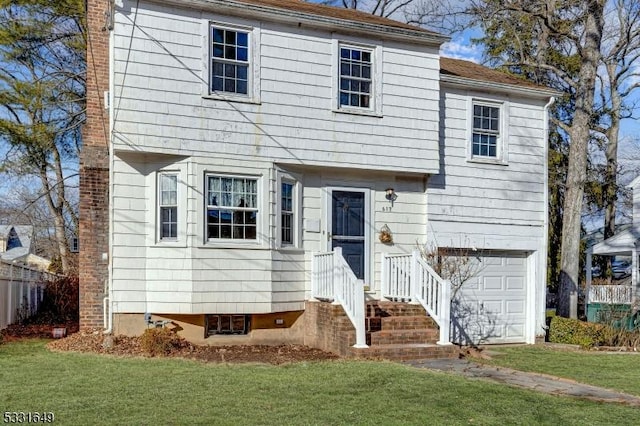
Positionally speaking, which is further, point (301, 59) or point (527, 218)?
point (527, 218)

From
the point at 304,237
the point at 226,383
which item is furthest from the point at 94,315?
the point at 226,383

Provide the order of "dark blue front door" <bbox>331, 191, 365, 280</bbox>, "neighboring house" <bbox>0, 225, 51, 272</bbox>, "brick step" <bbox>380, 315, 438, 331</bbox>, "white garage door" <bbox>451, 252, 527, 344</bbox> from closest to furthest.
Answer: "brick step" <bbox>380, 315, 438, 331</bbox>, "dark blue front door" <bbox>331, 191, 365, 280</bbox>, "white garage door" <bbox>451, 252, 527, 344</bbox>, "neighboring house" <bbox>0, 225, 51, 272</bbox>

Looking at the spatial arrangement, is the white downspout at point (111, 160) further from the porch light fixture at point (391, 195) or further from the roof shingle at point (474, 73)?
the roof shingle at point (474, 73)

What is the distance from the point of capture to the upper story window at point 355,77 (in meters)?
12.8

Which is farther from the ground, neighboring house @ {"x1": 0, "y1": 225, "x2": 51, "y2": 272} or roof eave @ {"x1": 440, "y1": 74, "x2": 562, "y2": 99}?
roof eave @ {"x1": 440, "y1": 74, "x2": 562, "y2": 99}

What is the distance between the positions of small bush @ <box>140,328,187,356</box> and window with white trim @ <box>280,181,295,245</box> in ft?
8.93

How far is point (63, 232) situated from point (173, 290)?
1634 centimetres

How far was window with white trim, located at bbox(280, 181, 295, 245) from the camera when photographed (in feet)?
40.1

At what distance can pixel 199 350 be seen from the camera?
1110 cm

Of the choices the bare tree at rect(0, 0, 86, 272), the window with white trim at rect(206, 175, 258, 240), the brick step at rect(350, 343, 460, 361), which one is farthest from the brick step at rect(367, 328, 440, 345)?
the bare tree at rect(0, 0, 86, 272)

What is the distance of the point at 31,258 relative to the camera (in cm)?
3888

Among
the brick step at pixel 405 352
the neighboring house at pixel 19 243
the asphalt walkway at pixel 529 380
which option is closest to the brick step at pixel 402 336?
the brick step at pixel 405 352

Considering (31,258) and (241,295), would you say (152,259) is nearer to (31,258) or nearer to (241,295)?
(241,295)

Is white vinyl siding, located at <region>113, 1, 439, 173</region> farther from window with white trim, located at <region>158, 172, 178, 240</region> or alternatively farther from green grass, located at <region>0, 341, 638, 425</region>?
green grass, located at <region>0, 341, 638, 425</region>
